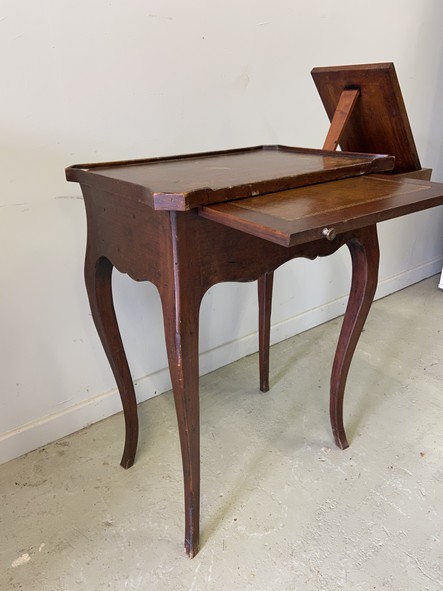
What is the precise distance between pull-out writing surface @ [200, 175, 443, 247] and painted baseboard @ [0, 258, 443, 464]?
0.91 metres

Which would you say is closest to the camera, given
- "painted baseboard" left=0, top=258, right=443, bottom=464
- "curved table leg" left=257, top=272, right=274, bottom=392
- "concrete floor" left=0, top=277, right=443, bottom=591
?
"concrete floor" left=0, top=277, right=443, bottom=591

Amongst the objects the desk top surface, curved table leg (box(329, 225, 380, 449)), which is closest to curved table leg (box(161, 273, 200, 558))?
the desk top surface

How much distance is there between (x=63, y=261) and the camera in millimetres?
1260

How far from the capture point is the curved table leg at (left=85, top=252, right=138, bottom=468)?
41.8 inches

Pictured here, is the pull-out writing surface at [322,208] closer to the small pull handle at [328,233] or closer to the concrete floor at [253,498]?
the small pull handle at [328,233]

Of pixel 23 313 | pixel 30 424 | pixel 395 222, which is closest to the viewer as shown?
pixel 23 313

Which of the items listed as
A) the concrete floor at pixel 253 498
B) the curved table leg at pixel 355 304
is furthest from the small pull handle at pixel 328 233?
the concrete floor at pixel 253 498

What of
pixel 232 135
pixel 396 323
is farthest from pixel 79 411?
pixel 396 323

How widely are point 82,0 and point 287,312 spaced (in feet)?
4.15

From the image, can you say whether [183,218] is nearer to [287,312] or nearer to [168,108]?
[168,108]

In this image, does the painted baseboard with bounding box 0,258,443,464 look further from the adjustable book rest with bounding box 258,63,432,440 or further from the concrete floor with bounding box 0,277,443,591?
the adjustable book rest with bounding box 258,63,432,440

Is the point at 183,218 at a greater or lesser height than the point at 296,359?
greater

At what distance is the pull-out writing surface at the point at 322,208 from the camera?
26.5 inches

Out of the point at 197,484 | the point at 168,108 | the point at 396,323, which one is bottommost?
the point at 396,323
